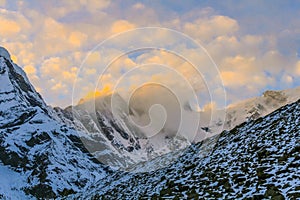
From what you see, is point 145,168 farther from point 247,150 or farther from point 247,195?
point 247,195

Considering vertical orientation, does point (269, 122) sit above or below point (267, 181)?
above

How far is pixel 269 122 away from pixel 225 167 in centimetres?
549

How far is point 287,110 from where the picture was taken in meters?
23.8

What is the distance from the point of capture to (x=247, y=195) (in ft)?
53.0

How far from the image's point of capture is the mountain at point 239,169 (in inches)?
647

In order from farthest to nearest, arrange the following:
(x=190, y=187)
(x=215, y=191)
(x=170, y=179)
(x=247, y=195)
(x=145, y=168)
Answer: (x=145, y=168)
(x=170, y=179)
(x=190, y=187)
(x=215, y=191)
(x=247, y=195)

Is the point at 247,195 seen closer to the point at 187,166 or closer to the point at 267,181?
the point at 267,181

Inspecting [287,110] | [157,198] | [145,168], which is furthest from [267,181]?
[145,168]

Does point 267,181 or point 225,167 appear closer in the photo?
point 267,181

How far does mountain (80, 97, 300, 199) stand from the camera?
16422 millimetres

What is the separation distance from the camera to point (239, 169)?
19.4m

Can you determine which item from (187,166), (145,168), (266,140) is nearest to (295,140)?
(266,140)

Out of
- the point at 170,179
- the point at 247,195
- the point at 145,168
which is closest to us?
the point at 247,195

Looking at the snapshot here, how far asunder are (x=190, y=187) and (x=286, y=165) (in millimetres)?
5613
